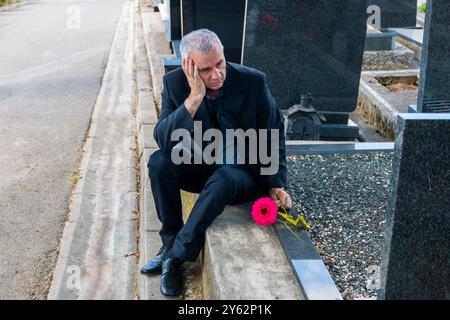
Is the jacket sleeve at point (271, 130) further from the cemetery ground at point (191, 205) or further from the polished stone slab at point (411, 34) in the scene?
the polished stone slab at point (411, 34)

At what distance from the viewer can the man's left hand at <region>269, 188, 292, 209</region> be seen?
3131mm

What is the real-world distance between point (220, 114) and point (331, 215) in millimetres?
906

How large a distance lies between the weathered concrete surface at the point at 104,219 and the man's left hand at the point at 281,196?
3.05ft

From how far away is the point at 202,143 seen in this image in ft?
10.5

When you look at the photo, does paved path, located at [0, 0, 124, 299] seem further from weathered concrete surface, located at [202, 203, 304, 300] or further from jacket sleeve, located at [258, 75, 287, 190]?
jacket sleeve, located at [258, 75, 287, 190]

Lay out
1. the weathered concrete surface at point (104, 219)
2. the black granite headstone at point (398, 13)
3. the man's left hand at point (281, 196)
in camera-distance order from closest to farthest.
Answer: the man's left hand at point (281, 196), the weathered concrete surface at point (104, 219), the black granite headstone at point (398, 13)

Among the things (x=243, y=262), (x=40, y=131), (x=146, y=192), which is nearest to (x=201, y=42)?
(x=243, y=262)

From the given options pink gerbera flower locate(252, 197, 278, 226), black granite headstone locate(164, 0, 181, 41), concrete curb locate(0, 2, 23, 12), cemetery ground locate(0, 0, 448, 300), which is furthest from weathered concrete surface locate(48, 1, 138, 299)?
concrete curb locate(0, 2, 23, 12)

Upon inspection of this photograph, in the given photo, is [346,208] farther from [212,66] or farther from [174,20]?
[174,20]

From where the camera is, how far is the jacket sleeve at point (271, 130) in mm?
3164

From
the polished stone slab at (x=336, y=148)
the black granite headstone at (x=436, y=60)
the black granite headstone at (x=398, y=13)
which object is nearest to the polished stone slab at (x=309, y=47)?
the black granite headstone at (x=436, y=60)

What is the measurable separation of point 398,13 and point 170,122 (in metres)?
7.18

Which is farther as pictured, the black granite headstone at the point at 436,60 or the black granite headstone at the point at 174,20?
the black granite headstone at the point at 174,20

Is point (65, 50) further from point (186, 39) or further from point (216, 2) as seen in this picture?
point (186, 39)
